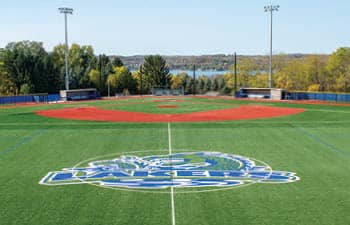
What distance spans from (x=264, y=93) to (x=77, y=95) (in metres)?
27.5

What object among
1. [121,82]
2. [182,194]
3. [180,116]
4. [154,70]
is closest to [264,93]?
[180,116]

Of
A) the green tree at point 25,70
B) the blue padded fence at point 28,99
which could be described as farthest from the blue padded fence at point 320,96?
the green tree at point 25,70

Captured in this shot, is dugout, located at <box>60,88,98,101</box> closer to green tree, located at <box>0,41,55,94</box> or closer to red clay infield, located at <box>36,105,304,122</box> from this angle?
green tree, located at <box>0,41,55,94</box>

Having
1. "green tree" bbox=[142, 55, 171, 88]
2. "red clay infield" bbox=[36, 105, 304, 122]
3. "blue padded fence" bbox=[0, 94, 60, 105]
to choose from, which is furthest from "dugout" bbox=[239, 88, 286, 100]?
"green tree" bbox=[142, 55, 171, 88]

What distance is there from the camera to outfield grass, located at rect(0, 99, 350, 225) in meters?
11.6

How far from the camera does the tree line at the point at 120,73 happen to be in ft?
255

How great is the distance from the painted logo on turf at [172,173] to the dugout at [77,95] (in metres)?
41.4

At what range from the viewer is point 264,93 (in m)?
58.6

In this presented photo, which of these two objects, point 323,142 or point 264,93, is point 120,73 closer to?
point 264,93

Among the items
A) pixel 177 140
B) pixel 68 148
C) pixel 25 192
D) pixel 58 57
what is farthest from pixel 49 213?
pixel 58 57

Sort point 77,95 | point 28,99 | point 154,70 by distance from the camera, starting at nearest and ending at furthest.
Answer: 1. point 28,99
2. point 77,95
3. point 154,70

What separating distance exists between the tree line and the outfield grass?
1970 inches

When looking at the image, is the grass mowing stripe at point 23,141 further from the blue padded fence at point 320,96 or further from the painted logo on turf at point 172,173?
the blue padded fence at point 320,96

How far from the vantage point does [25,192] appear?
1392 centimetres
